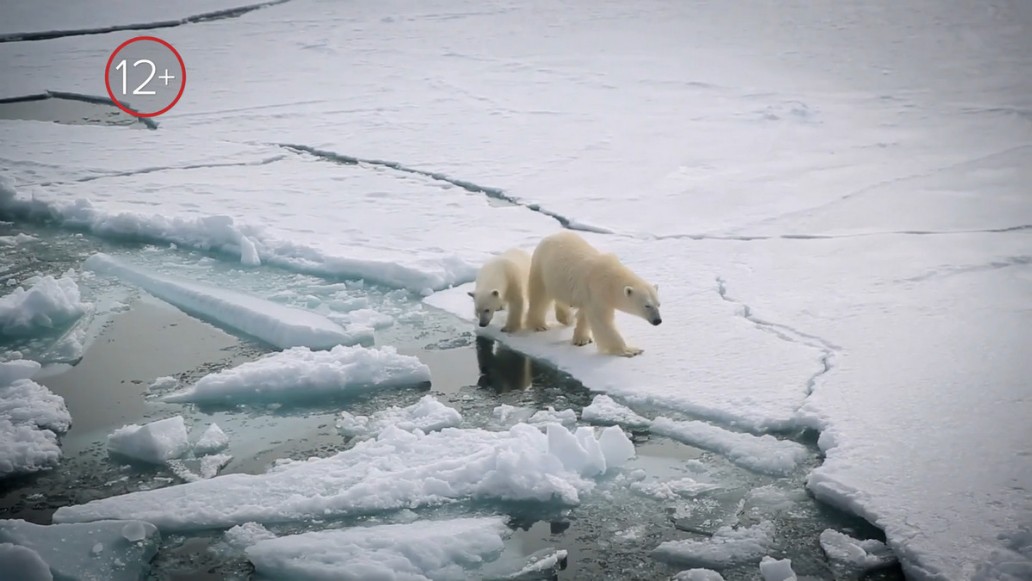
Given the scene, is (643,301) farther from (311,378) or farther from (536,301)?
(311,378)

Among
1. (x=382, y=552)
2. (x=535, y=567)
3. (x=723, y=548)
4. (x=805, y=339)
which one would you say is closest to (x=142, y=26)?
(x=805, y=339)

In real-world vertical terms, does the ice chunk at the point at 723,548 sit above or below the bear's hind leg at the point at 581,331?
below

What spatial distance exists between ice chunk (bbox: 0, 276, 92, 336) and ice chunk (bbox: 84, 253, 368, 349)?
489 mm

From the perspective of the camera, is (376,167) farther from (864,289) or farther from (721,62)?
(721,62)

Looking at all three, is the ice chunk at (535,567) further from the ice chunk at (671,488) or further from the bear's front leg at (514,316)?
the bear's front leg at (514,316)

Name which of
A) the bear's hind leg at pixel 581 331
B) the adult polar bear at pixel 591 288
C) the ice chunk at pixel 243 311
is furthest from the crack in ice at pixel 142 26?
the bear's hind leg at pixel 581 331

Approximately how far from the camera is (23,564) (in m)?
2.82

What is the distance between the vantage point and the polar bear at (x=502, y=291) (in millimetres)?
4578

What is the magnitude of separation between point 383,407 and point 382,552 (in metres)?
1.07

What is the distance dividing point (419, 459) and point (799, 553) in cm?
128

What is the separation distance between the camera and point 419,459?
3.54 meters

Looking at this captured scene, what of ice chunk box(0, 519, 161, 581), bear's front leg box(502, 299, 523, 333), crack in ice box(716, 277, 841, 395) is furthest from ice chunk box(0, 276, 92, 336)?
crack in ice box(716, 277, 841, 395)

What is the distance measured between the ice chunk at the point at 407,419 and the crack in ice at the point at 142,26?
11171mm

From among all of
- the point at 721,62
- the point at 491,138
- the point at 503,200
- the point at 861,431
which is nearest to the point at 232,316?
the point at 503,200
